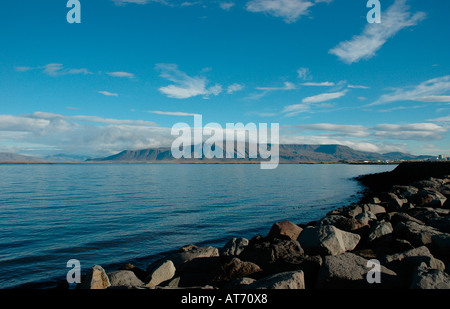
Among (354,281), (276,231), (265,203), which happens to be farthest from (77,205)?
(354,281)

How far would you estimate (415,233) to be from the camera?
11344 mm

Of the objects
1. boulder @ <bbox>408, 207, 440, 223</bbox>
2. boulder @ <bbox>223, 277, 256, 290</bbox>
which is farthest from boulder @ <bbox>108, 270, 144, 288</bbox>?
boulder @ <bbox>408, 207, 440, 223</bbox>

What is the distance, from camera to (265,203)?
107 ft

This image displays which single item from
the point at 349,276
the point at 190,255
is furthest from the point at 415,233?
the point at 190,255

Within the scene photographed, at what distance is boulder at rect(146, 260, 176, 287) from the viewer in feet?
31.2

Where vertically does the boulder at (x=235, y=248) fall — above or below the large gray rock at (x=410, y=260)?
below

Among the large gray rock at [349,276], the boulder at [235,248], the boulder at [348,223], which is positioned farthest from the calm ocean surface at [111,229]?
the large gray rock at [349,276]

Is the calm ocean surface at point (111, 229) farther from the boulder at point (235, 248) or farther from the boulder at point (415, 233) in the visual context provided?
the boulder at point (415, 233)

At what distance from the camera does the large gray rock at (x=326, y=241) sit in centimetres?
1079

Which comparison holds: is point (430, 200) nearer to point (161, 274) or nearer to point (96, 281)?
point (161, 274)

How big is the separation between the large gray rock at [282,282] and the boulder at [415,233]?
6.47 metres

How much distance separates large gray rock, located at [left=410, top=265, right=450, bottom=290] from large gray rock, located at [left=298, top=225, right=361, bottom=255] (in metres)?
3.74

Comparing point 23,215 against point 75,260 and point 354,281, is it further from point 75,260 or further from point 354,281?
point 354,281

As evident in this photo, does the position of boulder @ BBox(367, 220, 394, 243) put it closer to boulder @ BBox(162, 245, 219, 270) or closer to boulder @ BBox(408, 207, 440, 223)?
boulder @ BBox(408, 207, 440, 223)
